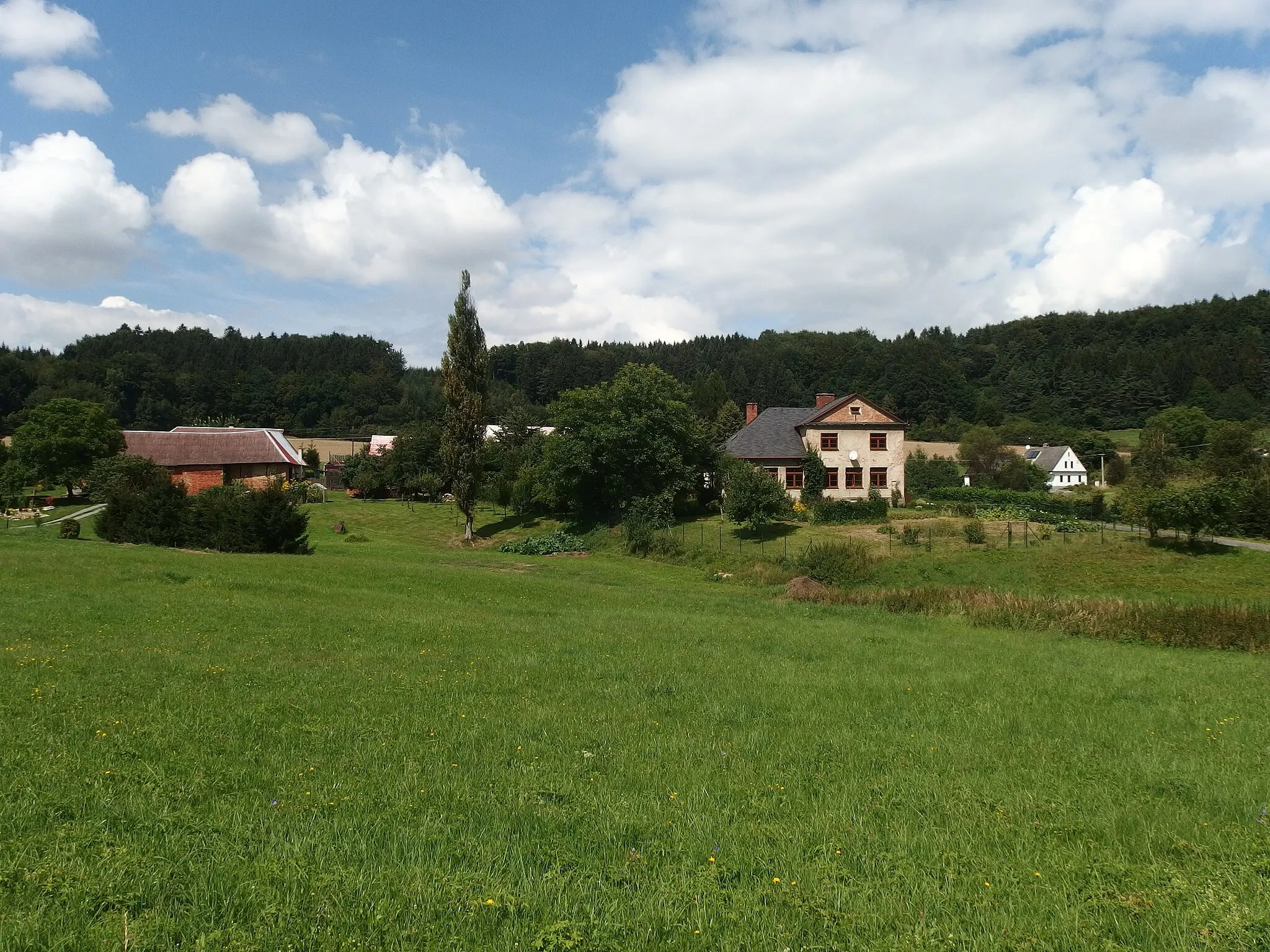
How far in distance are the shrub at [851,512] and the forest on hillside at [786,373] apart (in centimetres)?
4647

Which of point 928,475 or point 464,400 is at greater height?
point 464,400

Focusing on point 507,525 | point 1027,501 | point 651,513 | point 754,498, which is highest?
point 754,498

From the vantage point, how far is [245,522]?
31922 millimetres

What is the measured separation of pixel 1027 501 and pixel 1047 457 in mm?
52564

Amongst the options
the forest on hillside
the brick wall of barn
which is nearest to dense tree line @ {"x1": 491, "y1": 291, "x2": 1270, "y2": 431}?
the forest on hillside

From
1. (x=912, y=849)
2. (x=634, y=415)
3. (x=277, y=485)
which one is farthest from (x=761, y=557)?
(x=912, y=849)

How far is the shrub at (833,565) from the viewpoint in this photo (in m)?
31.6

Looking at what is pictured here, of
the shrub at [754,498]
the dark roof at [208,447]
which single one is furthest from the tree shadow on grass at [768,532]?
the dark roof at [208,447]

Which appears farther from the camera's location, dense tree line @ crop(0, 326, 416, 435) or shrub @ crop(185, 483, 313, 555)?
dense tree line @ crop(0, 326, 416, 435)

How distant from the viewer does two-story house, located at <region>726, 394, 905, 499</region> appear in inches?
2190

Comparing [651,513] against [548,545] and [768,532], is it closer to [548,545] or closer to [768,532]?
[548,545]

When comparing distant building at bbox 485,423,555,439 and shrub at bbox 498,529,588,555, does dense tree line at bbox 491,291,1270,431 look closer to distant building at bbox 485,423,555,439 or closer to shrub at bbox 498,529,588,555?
distant building at bbox 485,423,555,439

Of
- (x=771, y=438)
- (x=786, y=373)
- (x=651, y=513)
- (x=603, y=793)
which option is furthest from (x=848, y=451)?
(x=786, y=373)

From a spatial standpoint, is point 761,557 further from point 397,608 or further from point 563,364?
point 563,364
